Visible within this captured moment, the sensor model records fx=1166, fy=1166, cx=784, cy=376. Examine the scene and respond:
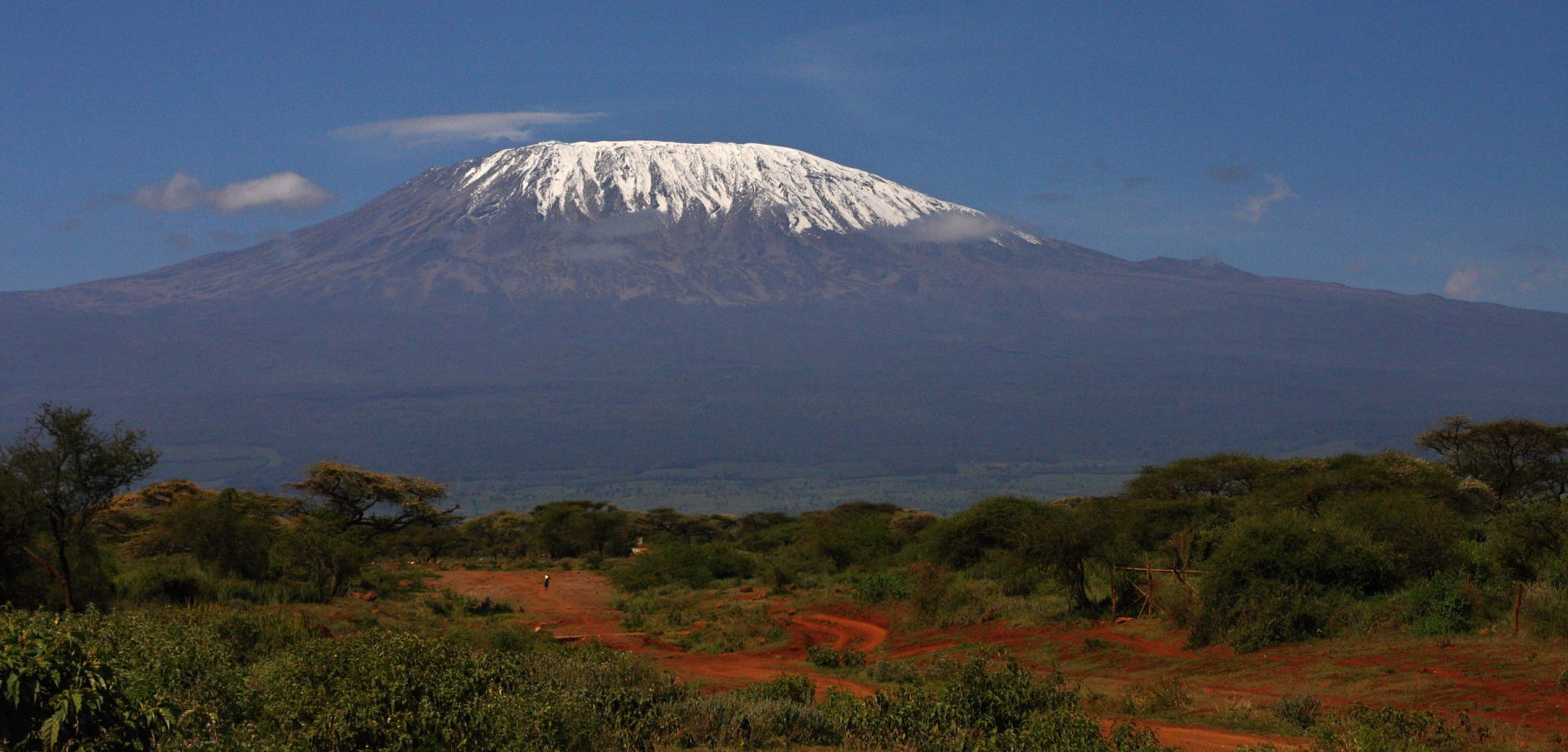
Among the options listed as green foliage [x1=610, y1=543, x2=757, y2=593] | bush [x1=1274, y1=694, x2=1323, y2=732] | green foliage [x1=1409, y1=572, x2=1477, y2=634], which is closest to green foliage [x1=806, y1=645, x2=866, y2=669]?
bush [x1=1274, y1=694, x2=1323, y2=732]

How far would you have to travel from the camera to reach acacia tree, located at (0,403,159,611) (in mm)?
18953

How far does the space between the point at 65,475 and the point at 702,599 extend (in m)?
16.3

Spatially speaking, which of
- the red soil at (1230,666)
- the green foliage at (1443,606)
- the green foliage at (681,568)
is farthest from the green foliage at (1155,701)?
the green foliage at (681,568)

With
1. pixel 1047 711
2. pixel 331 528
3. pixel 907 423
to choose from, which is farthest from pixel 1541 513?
pixel 907 423

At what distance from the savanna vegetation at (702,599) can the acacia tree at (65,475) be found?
0.05m

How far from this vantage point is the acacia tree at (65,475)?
19.0m

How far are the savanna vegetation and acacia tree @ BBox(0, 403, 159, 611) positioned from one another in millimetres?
52

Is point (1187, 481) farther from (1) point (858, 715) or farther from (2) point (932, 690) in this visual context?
(1) point (858, 715)

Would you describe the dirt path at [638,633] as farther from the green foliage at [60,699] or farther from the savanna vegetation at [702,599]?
the green foliage at [60,699]

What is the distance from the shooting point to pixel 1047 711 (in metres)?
11.0

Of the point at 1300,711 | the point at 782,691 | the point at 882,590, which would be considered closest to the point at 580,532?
the point at 882,590

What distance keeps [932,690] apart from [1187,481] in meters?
27.7

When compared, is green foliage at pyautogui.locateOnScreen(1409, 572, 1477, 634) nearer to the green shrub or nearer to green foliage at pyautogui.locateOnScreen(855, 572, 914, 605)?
the green shrub

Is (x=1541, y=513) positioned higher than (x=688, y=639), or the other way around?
(x=1541, y=513)
